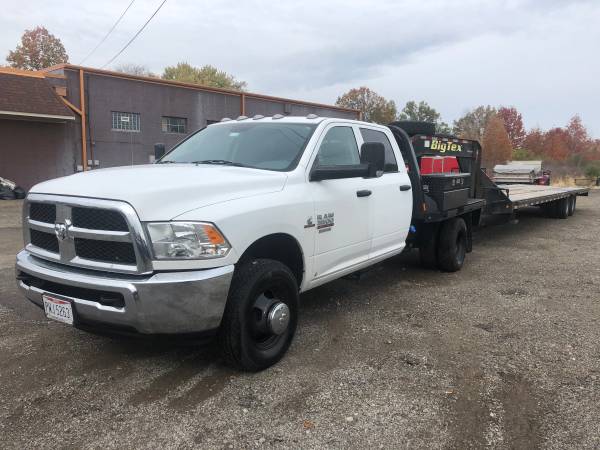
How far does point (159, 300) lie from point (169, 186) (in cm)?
74

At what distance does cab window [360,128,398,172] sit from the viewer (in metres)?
5.18

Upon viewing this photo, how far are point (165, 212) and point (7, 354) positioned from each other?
6.88 feet

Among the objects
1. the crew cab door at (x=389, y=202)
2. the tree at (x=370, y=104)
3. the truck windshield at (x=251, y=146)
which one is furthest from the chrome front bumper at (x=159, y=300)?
the tree at (x=370, y=104)

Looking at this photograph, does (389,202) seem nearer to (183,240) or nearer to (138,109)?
(183,240)

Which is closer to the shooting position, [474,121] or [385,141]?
[385,141]

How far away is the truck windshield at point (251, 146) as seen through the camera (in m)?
4.21

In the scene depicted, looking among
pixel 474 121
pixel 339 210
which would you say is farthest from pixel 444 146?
pixel 474 121

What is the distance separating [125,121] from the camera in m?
23.6

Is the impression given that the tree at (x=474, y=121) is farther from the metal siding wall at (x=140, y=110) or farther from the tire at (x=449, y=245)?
the tire at (x=449, y=245)

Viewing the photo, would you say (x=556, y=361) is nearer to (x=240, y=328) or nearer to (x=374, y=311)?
(x=374, y=311)

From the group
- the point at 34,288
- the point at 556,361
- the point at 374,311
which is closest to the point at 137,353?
the point at 34,288

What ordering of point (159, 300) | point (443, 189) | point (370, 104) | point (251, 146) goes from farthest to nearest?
point (370, 104) → point (443, 189) → point (251, 146) → point (159, 300)

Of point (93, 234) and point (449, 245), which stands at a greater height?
point (93, 234)

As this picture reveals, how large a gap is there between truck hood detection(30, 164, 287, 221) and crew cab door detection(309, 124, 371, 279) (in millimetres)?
514
